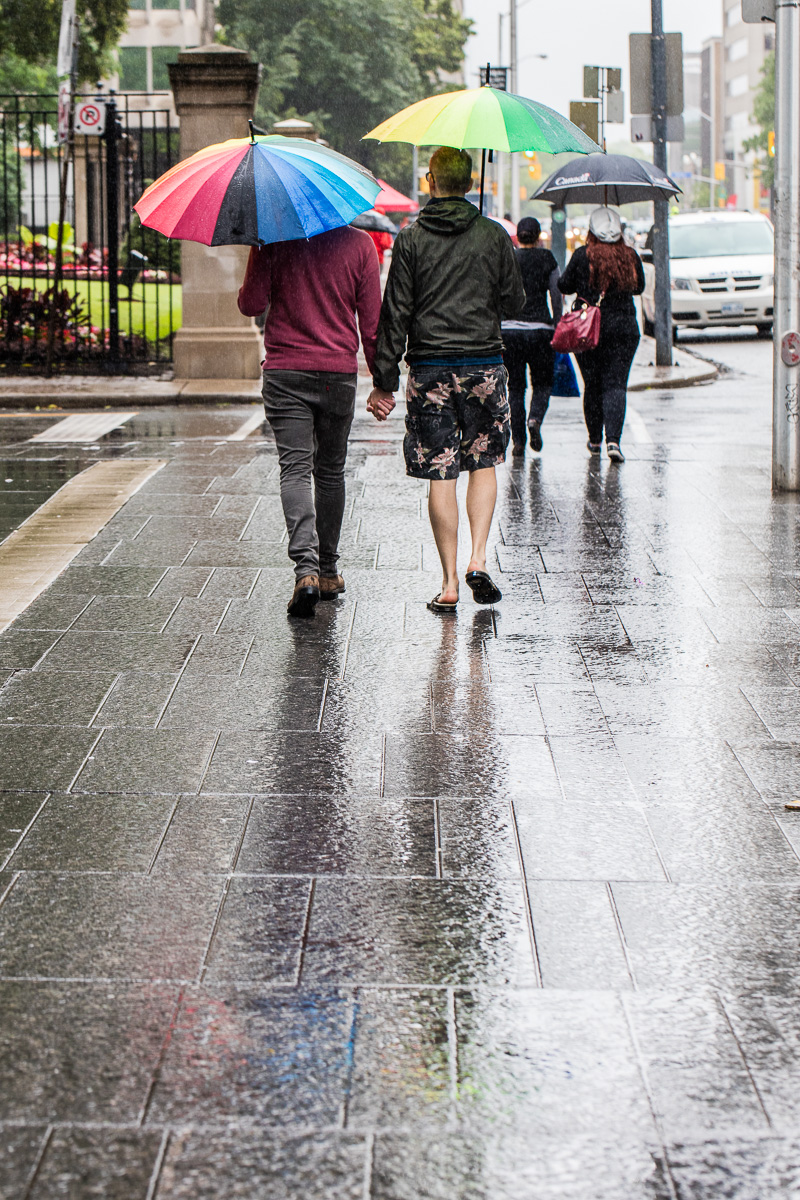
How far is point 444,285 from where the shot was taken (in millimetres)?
6520

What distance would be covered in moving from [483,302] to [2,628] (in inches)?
95.1

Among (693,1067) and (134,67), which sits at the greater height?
(134,67)

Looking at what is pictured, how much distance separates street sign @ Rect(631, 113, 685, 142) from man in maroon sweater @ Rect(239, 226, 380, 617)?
42.8ft

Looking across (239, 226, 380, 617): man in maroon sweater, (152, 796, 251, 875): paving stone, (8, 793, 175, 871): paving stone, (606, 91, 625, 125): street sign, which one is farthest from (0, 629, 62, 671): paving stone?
(606, 91, 625, 125): street sign

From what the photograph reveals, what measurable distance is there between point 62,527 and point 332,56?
59133 millimetres

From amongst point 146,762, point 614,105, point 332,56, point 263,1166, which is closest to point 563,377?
point 146,762

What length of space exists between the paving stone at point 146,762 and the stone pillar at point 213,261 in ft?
→ 37.7

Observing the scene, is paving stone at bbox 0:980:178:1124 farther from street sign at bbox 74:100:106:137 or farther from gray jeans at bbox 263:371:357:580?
street sign at bbox 74:100:106:137

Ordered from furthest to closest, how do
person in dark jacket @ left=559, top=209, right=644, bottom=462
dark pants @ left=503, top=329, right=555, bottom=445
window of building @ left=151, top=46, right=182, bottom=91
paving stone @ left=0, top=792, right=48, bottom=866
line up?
window of building @ left=151, top=46, right=182, bottom=91
dark pants @ left=503, top=329, right=555, bottom=445
person in dark jacket @ left=559, top=209, right=644, bottom=462
paving stone @ left=0, top=792, right=48, bottom=866

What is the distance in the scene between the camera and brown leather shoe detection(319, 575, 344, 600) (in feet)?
22.4

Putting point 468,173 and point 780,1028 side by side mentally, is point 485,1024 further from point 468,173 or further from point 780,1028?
point 468,173

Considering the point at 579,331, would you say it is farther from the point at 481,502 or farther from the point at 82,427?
the point at 82,427

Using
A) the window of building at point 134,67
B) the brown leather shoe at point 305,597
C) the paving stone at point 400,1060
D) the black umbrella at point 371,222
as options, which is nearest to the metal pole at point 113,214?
the black umbrella at point 371,222

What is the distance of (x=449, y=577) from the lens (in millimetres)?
6641
